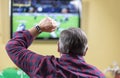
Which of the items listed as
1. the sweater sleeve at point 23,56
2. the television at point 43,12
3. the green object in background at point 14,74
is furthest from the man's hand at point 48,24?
the television at point 43,12

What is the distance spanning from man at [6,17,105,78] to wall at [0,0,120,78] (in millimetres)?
2596

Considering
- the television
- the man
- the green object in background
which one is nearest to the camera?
the man

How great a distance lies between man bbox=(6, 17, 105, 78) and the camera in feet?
3.78

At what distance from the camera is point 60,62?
117cm

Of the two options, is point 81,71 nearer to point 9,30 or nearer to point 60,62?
point 60,62

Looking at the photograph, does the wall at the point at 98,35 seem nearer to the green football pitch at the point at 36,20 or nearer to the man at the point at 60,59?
the green football pitch at the point at 36,20

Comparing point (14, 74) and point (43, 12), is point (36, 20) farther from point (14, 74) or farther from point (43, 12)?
point (14, 74)

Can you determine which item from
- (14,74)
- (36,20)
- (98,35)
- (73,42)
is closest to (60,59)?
(73,42)

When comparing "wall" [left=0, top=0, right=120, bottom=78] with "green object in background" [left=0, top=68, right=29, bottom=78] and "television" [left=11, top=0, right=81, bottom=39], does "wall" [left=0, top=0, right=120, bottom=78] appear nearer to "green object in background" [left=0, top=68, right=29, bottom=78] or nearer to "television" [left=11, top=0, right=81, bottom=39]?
"television" [left=11, top=0, right=81, bottom=39]

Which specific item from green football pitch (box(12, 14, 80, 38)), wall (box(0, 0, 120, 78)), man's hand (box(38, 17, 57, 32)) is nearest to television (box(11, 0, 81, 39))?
green football pitch (box(12, 14, 80, 38))

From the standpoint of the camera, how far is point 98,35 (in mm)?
3910

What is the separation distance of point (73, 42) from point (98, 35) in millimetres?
2794

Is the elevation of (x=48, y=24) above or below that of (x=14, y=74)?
above

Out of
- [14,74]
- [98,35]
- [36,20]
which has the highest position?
[36,20]
